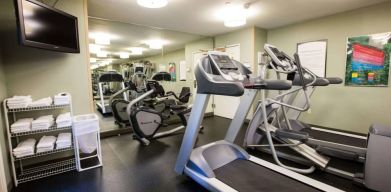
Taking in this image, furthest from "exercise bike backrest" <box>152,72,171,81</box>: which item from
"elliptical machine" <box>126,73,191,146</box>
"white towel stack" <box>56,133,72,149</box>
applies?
"white towel stack" <box>56,133,72,149</box>

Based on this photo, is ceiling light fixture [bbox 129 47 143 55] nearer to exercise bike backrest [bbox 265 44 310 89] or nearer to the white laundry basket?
the white laundry basket

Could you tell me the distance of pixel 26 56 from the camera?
92.6 inches

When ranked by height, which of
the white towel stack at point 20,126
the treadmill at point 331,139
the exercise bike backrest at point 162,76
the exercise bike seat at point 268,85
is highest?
the exercise bike backrest at point 162,76

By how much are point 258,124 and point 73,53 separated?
115 inches

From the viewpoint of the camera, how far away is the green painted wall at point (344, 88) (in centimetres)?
325

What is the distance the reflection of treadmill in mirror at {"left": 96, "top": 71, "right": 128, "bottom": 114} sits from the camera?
3.83 meters

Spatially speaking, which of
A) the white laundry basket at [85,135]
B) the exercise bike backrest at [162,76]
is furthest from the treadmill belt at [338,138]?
the white laundry basket at [85,135]

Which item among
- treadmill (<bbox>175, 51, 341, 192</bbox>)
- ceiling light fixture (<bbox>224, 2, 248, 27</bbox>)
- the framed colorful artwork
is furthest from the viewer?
the framed colorful artwork

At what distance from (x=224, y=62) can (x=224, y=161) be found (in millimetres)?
1263

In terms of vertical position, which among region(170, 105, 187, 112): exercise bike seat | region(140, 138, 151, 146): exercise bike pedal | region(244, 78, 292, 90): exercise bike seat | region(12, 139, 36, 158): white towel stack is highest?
region(244, 78, 292, 90): exercise bike seat

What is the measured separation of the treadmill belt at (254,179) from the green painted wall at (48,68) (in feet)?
7.38

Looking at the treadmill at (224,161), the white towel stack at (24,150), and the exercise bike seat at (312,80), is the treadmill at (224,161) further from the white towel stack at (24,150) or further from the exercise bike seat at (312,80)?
the white towel stack at (24,150)

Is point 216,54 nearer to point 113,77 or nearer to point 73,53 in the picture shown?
point 73,53

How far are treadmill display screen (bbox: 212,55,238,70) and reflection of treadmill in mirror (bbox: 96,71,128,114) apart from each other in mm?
2666
